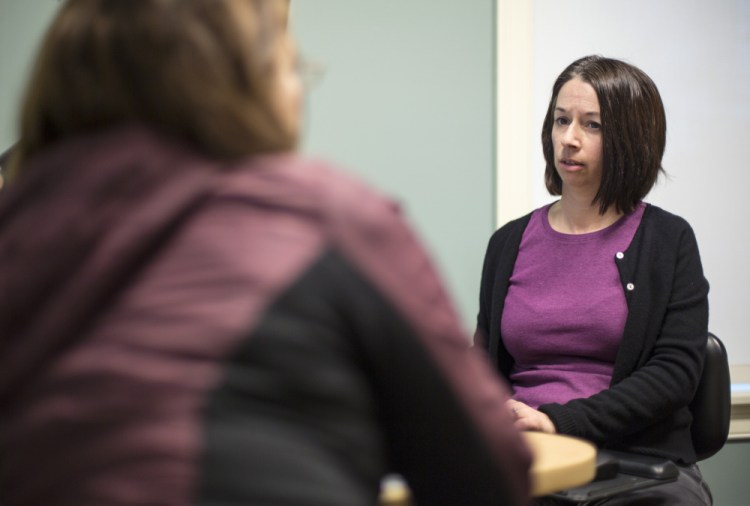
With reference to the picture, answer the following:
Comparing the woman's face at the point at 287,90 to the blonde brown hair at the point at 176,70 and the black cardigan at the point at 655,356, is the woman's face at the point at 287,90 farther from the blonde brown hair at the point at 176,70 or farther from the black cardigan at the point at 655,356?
the black cardigan at the point at 655,356

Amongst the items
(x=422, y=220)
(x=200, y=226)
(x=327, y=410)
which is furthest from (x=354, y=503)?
(x=422, y=220)

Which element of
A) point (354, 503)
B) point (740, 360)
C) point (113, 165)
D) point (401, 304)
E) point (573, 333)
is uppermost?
point (113, 165)

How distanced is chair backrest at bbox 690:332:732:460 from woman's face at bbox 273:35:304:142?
1489mm

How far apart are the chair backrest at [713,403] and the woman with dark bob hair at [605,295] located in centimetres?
4

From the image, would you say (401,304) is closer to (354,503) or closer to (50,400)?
(354,503)

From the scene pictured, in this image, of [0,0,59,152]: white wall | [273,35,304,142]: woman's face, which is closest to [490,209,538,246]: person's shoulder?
[0,0,59,152]: white wall

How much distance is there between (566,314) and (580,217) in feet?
0.90

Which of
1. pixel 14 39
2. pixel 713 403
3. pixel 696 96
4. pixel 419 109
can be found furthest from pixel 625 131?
pixel 14 39

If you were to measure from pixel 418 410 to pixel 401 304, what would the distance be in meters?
0.09

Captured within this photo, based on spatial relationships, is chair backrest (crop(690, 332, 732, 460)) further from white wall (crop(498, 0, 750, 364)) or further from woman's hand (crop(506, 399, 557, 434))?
white wall (crop(498, 0, 750, 364))

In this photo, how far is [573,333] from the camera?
2.02 metres

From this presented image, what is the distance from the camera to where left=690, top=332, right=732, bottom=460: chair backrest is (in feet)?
6.57

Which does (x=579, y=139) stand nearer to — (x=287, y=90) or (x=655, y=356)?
(x=655, y=356)

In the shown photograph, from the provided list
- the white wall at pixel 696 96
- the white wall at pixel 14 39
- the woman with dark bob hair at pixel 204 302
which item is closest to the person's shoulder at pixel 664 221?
the white wall at pixel 696 96
